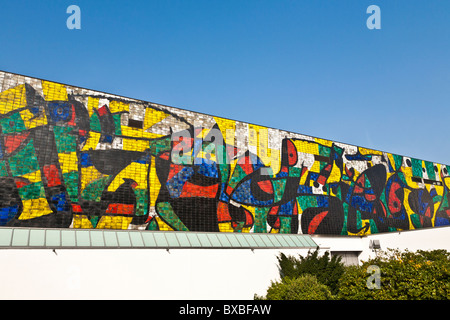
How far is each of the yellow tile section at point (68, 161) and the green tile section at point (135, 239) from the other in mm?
2826

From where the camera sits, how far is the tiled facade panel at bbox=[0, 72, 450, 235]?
52.0ft

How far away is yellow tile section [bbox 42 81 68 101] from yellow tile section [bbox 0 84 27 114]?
929mm

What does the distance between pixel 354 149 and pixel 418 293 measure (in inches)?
678

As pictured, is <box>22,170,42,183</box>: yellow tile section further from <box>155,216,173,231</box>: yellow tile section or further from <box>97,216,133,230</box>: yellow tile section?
<box>155,216,173,231</box>: yellow tile section

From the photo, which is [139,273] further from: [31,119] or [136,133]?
[31,119]

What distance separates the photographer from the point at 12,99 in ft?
53.1

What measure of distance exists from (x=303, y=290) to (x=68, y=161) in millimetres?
12125

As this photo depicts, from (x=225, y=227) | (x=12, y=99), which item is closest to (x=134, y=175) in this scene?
(x=225, y=227)

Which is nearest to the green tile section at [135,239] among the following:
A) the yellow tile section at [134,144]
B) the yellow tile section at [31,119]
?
the yellow tile section at [134,144]
